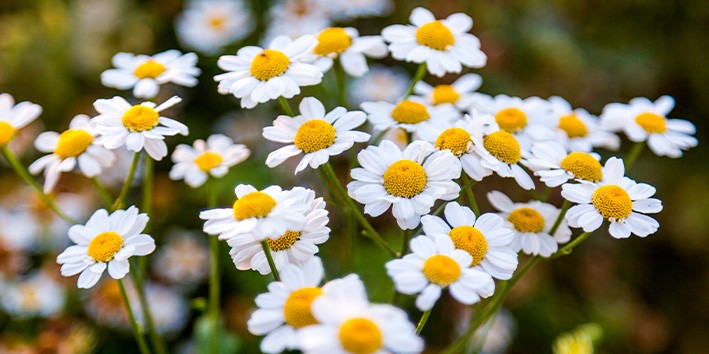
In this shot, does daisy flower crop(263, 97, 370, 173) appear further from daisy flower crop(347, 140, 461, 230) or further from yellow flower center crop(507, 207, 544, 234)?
yellow flower center crop(507, 207, 544, 234)

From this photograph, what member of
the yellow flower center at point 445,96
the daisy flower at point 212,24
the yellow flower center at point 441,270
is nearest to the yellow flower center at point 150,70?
the yellow flower center at point 445,96

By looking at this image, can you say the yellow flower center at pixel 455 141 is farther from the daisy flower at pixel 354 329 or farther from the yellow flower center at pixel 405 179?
the daisy flower at pixel 354 329

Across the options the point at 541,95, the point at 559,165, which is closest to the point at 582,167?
the point at 559,165

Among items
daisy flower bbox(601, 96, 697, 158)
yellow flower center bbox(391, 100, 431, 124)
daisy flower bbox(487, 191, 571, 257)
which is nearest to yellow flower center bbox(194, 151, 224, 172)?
yellow flower center bbox(391, 100, 431, 124)

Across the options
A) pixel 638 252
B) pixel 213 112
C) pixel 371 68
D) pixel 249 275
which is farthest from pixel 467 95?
pixel 638 252

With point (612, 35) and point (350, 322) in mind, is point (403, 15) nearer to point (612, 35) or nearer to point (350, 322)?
point (612, 35)
